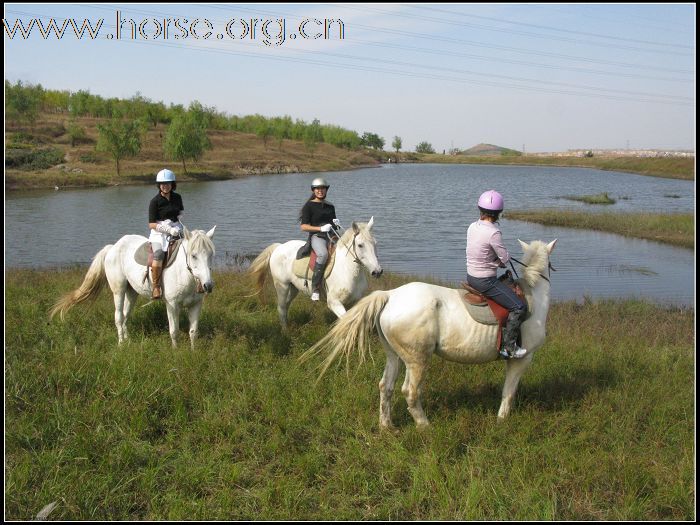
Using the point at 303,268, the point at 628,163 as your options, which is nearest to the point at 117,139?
the point at 303,268

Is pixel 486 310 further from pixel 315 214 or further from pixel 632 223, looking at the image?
pixel 632 223

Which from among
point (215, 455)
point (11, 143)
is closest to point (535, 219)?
point (215, 455)

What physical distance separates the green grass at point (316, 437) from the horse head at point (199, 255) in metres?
1.01

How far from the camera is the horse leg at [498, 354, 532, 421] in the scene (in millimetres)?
5871

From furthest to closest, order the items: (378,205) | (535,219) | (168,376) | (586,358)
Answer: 1. (378,205)
2. (535,219)
3. (586,358)
4. (168,376)

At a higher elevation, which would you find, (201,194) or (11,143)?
(11,143)

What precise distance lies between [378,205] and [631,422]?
35.0 m

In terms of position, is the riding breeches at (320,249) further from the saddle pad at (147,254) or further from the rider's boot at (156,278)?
the rider's boot at (156,278)

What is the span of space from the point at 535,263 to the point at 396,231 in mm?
21857

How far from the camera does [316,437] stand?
17.7 ft

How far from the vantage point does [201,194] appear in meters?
47.0

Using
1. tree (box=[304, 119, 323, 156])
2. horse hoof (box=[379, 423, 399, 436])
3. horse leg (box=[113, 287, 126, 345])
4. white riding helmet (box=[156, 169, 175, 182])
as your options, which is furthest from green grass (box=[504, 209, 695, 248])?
tree (box=[304, 119, 323, 156])

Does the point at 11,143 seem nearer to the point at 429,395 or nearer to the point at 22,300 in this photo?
the point at 22,300

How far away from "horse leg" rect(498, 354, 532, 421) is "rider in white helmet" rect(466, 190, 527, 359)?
0.63 feet
